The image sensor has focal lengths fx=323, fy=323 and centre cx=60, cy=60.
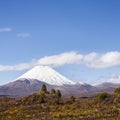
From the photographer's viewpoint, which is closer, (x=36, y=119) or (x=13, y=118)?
(x=36, y=119)

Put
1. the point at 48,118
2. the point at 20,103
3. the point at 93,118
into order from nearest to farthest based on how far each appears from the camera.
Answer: the point at 93,118 → the point at 48,118 → the point at 20,103

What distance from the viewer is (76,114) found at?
4678cm

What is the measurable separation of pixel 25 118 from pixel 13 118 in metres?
1.78

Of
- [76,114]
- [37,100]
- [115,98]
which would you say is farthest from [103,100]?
[76,114]

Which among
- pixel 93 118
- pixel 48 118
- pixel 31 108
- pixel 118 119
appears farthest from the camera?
pixel 31 108

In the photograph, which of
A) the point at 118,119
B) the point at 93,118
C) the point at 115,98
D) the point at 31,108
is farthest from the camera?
the point at 115,98

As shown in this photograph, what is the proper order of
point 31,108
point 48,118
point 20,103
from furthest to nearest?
point 20,103
point 31,108
point 48,118

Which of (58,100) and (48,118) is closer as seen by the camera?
(48,118)

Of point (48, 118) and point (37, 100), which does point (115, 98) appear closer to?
point (37, 100)

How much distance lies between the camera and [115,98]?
66.6 metres

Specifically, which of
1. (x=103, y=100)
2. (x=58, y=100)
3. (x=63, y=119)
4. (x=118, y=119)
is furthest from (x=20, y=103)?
(x=118, y=119)

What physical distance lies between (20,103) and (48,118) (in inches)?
1196

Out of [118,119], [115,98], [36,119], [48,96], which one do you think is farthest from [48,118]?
[48,96]

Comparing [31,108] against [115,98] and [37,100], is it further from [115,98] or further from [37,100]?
[115,98]
